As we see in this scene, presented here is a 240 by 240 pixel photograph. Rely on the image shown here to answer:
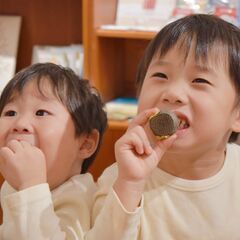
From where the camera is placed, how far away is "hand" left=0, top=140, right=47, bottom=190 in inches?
33.5

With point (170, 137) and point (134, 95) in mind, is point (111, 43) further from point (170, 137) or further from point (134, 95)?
point (170, 137)

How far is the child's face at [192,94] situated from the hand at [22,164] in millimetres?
224

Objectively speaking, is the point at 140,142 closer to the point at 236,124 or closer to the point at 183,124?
the point at 183,124

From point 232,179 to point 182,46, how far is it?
296 mm

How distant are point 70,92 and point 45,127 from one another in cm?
11

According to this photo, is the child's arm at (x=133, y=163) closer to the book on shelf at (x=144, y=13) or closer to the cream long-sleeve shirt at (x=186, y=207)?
the cream long-sleeve shirt at (x=186, y=207)

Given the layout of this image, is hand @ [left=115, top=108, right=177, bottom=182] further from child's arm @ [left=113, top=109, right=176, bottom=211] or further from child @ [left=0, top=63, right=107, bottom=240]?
child @ [left=0, top=63, right=107, bottom=240]

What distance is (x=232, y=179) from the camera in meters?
0.96

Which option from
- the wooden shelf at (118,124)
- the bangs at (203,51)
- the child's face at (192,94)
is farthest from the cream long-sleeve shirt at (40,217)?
Answer: the wooden shelf at (118,124)

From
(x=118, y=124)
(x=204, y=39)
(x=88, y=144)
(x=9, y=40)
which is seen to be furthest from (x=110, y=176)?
(x=9, y=40)

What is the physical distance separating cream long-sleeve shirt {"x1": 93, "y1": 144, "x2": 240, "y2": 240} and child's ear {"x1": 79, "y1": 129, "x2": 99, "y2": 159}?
0.34 feet

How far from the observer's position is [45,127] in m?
0.93

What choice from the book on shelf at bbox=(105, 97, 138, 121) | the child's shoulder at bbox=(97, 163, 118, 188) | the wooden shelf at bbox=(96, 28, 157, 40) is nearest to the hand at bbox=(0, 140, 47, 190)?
the child's shoulder at bbox=(97, 163, 118, 188)

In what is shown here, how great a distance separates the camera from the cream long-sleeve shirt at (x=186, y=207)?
91 cm
